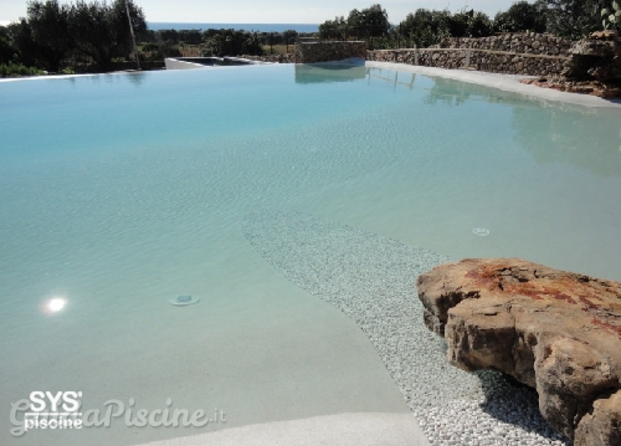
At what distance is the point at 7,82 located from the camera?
1723cm

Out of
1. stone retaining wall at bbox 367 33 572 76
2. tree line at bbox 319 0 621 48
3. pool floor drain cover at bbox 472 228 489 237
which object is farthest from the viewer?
tree line at bbox 319 0 621 48

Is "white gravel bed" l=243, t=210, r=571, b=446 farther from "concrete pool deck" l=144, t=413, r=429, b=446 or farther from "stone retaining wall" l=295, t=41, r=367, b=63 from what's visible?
"stone retaining wall" l=295, t=41, r=367, b=63

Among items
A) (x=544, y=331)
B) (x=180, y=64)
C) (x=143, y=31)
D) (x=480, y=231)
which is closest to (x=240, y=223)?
(x=480, y=231)

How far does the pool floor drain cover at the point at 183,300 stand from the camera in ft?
14.4

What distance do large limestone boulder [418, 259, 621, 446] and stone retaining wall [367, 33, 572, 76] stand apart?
13809mm

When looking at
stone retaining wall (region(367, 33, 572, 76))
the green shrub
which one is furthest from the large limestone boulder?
the green shrub

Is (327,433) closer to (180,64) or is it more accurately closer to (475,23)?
(475,23)

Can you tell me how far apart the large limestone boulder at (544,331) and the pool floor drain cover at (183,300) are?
2253mm

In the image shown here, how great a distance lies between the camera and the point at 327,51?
2272 cm

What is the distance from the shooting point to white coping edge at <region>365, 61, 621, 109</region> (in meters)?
12.2

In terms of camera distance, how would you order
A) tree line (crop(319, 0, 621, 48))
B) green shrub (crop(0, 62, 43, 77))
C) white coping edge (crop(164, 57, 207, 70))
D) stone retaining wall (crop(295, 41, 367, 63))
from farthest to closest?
white coping edge (crop(164, 57, 207, 70)) < stone retaining wall (crop(295, 41, 367, 63)) < green shrub (crop(0, 62, 43, 77)) < tree line (crop(319, 0, 621, 48))

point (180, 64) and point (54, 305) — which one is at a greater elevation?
point (180, 64)

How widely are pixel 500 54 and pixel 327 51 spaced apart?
9044 mm

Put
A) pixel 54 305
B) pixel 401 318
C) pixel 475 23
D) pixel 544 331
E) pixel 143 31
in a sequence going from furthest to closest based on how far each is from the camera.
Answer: pixel 143 31 → pixel 475 23 → pixel 54 305 → pixel 401 318 → pixel 544 331
